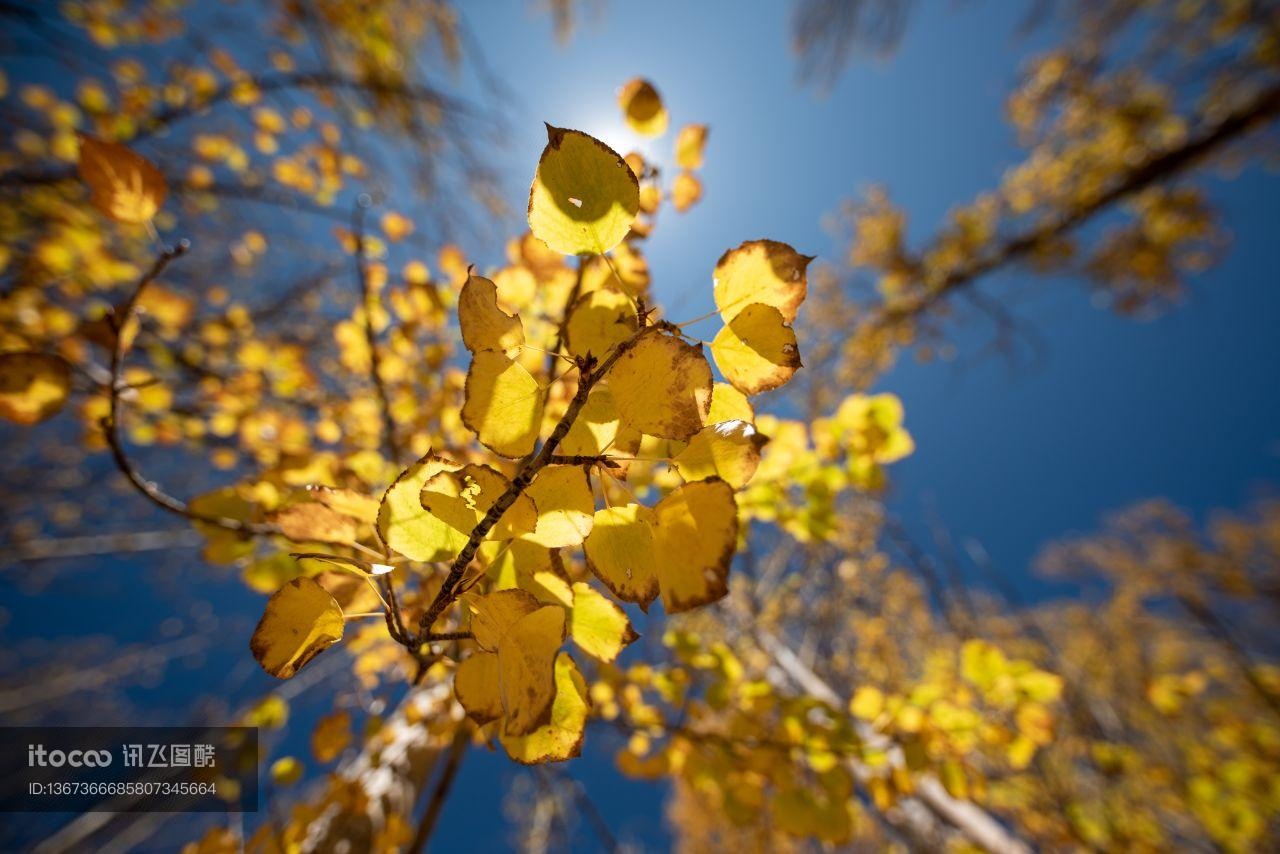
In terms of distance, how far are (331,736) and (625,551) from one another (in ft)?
2.96

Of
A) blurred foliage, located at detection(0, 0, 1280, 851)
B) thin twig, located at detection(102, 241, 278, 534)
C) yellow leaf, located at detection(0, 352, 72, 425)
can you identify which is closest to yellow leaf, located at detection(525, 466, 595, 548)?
blurred foliage, located at detection(0, 0, 1280, 851)

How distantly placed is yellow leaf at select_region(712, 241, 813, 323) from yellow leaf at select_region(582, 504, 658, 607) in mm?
205

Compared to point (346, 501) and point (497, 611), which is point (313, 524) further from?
point (497, 611)

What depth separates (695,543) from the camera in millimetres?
393

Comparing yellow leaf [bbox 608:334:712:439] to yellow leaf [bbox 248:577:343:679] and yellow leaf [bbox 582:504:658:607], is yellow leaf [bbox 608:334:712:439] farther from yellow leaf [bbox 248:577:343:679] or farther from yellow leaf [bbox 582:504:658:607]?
yellow leaf [bbox 248:577:343:679]

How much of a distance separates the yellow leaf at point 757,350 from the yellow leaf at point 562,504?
0.17 m

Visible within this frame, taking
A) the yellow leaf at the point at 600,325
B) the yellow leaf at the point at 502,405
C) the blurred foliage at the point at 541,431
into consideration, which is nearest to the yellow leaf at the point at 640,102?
the blurred foliage at the point at 541,431

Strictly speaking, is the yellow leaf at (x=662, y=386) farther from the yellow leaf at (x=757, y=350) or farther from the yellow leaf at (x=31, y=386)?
the yellow leaf at (x=31, y=386)

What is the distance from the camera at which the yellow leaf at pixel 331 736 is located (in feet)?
2.98

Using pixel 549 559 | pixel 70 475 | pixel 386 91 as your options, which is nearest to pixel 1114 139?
pixel 386 91

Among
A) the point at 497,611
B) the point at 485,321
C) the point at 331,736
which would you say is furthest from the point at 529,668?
the point at 331,736

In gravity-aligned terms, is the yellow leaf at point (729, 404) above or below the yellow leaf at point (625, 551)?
above

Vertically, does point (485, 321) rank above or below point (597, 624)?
above

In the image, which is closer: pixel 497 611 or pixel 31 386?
pixel 497 611
